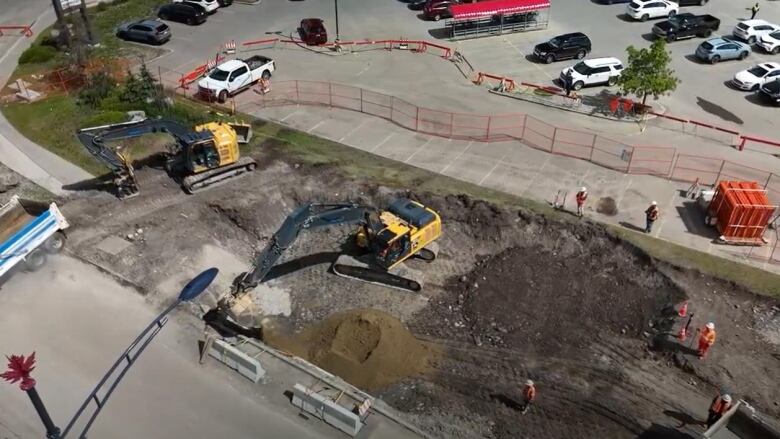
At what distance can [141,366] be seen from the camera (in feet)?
68.3

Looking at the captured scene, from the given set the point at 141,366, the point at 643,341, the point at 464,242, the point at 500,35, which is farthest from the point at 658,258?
the point at 500,35

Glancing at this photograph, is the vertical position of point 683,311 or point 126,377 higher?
point 683,311

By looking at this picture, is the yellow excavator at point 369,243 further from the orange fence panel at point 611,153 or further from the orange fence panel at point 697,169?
the orange fence panel at point 697,169

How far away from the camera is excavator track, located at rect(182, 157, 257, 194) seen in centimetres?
2862

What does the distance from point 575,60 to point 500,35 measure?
640cm

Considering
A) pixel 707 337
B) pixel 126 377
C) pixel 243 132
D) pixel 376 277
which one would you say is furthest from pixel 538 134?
pixel 126 377

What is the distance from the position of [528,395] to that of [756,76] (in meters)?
31.0

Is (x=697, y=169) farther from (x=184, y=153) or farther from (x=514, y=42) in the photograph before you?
(x=184, y=153)

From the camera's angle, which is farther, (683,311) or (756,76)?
(756,76)

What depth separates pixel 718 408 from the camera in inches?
738

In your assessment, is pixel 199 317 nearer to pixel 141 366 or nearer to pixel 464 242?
pixel 141 366

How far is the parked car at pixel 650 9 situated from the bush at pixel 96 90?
37727mm

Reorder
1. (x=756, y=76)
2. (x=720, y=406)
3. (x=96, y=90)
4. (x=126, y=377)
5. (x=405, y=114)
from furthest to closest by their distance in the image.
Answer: (x=756, y=76) → (x=405, y=114) → (x=96, y=90) → (x=126, y=377) → (x=720, y=406)

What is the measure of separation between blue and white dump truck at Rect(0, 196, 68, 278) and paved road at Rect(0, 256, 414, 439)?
892mm
